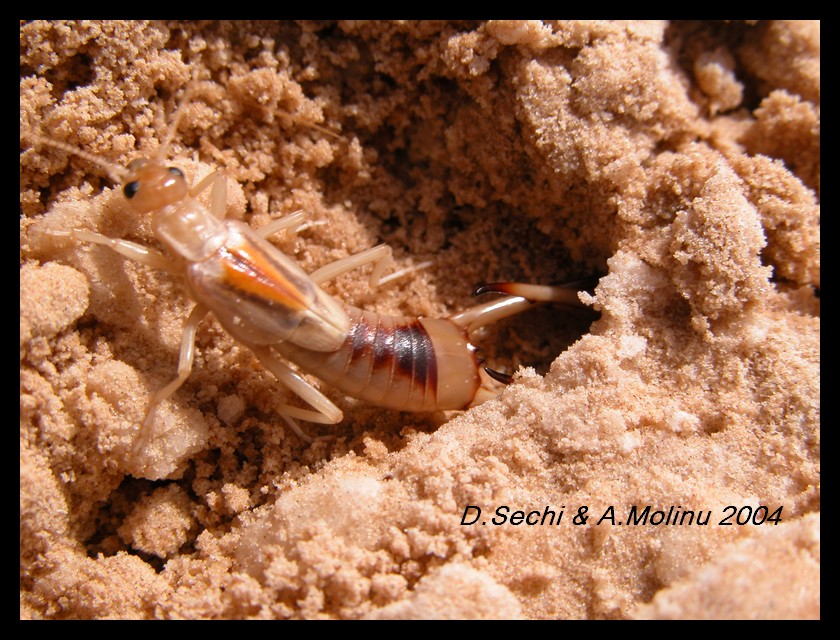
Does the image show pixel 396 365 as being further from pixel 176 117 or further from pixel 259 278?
pixel 176 117

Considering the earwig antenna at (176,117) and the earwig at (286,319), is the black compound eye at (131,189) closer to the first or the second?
the earwig at (286,319)

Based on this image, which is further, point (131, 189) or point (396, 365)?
point (396, 365)

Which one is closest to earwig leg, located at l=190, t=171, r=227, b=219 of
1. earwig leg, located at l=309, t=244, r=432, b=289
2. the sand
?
the sand

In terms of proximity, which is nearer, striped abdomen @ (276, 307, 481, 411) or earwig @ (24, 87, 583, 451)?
earwig @ (24, 87, 583, 451)

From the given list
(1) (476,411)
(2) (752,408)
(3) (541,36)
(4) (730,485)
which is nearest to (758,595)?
(4) (730,485)

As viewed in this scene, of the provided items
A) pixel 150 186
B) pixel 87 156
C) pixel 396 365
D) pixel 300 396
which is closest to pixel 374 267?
pixel 396 365

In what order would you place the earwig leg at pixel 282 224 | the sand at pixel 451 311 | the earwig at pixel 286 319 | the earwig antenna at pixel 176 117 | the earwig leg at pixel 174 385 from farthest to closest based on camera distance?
the earwig leg at pixel 282 224, the earwig antenna at pixel 176 117, the earwig at pixel 286 319, the earwig leg at pixel 174 385, the sand at pixel 451 311

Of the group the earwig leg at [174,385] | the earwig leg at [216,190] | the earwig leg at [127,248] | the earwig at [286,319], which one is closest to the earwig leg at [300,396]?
the earwig at [286,319]

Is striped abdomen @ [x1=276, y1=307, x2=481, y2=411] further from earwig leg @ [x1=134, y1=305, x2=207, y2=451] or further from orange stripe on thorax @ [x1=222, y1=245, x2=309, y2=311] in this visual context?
earwig leg @ [x1=134, y1=305, x2=207, y2=451]
